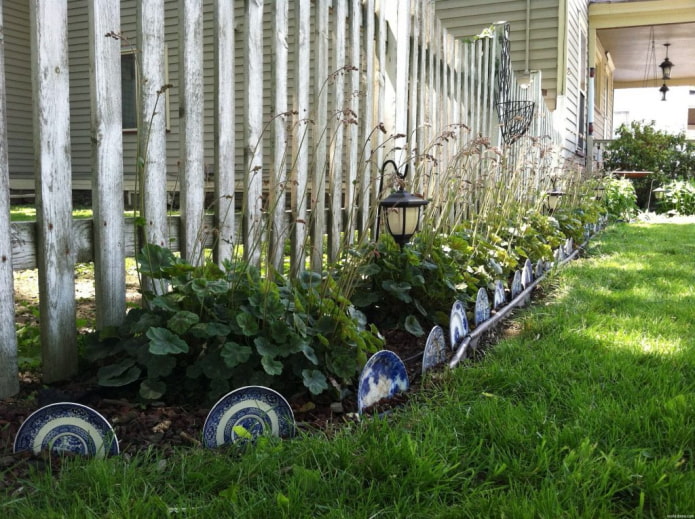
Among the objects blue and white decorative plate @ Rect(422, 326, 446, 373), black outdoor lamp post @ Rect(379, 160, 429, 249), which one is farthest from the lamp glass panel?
blue and white decorative plate @ Rect(422, 326, 446, 373)

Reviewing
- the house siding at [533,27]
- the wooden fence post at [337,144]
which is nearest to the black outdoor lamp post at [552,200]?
the wooden fence post at [337,144]

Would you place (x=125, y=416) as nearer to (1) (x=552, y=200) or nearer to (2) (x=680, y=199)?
(1) (x=552, y=200)

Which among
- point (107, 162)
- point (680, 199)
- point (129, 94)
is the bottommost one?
point (680, 199)

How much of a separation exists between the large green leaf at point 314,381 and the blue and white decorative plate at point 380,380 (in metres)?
0.11

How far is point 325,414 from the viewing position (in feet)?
6.66

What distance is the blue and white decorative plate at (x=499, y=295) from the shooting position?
3.46 m

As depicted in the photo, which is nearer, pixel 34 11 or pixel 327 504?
pixel 327 504

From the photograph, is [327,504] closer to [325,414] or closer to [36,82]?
[325,414]

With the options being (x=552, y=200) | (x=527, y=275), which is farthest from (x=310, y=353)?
(x=552, y=200)

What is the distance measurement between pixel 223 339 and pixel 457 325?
46.4 inches

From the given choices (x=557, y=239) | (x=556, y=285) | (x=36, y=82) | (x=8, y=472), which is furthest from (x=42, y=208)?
(x=557, y=239)

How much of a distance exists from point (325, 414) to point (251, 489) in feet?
1.85

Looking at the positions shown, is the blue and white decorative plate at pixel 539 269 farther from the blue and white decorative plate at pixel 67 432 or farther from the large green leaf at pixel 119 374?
the blue and white decorative plate at pixel 67 432

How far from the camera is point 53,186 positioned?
6.57 feet
